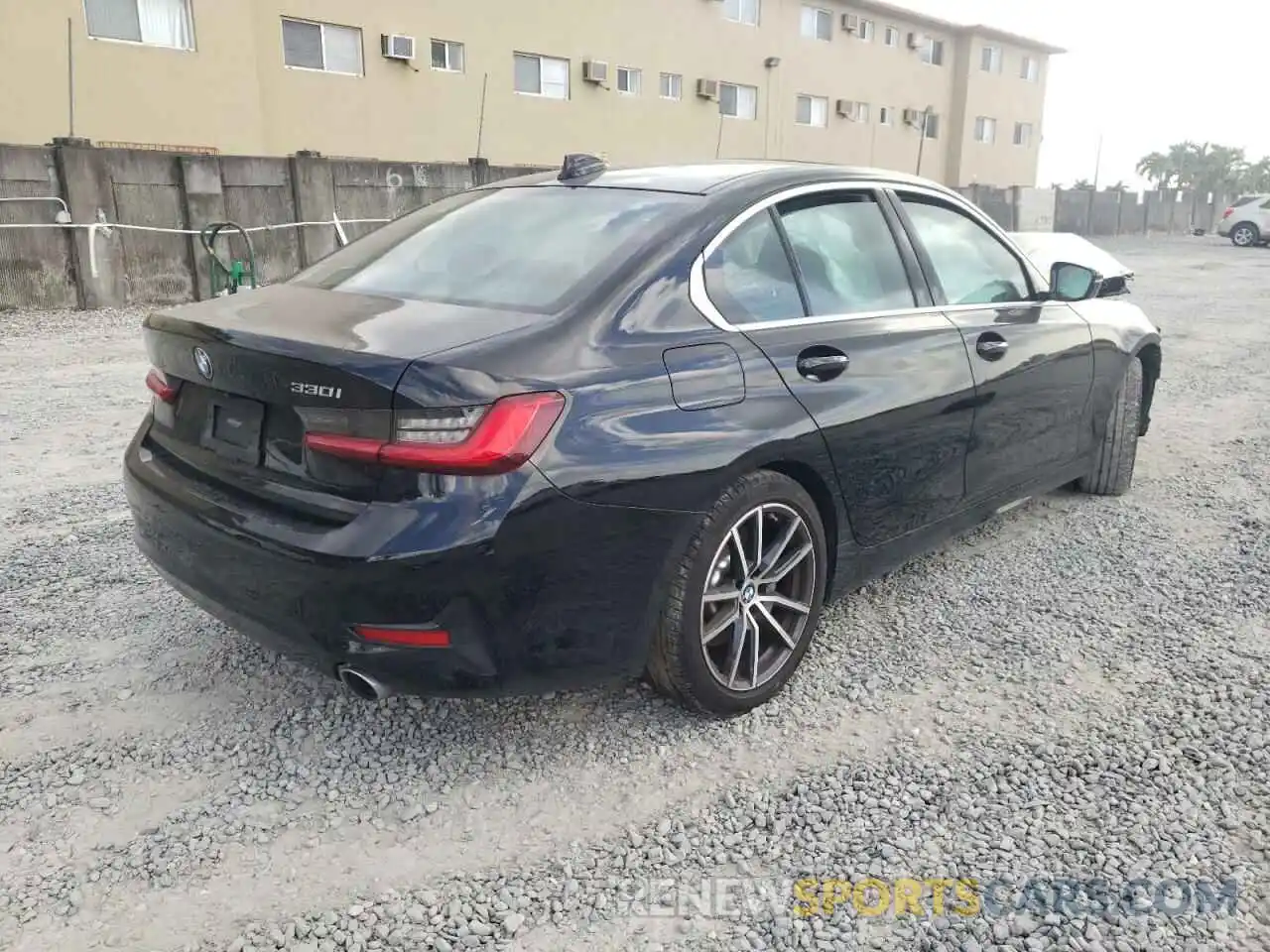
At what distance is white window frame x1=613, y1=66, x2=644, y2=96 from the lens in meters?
22.8

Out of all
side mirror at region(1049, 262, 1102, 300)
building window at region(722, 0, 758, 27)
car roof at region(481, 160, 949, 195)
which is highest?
building window at region(722, 0, 758, 27)

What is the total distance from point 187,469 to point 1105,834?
259 cm

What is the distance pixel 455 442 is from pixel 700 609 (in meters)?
0.87

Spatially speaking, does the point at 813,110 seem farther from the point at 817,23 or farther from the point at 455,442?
the point at 455,442

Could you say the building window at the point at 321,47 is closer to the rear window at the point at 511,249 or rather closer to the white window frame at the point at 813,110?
the white window frame at the point at 813,110

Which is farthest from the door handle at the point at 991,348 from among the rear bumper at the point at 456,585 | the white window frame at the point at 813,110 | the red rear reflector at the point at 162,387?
the white window frame at the point at 813,110

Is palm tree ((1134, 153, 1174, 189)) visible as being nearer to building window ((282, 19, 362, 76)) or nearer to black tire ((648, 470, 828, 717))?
building window ((282, 19, 362, 76))

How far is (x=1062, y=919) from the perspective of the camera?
2.10 metres

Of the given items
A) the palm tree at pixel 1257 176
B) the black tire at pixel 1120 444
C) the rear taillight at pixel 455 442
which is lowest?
the black tire at pixel 1120 444

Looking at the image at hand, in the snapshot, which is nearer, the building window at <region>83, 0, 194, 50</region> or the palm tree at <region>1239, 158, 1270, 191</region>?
the building window at <region>83, 0, 194, 50</region>

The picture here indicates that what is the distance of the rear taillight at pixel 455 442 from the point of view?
2188 millimetres

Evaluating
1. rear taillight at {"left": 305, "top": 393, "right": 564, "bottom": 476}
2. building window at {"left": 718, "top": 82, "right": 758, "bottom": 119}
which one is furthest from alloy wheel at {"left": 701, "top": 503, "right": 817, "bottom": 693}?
building window at {"left": 718, "top": 82, "right": 758, "bottom": 119}

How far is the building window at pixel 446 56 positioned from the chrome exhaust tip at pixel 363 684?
19524mm

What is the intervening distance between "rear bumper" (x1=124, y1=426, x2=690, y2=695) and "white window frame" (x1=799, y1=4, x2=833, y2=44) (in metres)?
28.5
